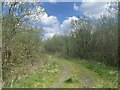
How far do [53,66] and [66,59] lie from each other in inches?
225

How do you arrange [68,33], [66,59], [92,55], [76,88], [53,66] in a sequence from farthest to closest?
[68,33] → [92,55] → [66,59] → [53,66] → [76,88]

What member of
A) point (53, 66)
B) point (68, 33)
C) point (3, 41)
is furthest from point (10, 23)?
point (68, 33)

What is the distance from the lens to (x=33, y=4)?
13289 mm

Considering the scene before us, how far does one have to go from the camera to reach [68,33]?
3788cm

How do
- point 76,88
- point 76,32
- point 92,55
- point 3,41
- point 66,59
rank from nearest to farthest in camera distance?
point 3,41 < point 76,88 < point 66,59 < point 92,55 < point 76,32

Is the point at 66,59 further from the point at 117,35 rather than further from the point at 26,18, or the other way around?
the point at 26,18

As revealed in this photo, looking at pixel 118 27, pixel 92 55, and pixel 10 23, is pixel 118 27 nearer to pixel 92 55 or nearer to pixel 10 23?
pixel 92 55

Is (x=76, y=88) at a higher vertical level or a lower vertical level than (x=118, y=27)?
lower

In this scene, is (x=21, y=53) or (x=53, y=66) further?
(x=53, y=66)

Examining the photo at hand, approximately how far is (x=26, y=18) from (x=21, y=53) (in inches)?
58.0

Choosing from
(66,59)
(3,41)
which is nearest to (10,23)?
(3,41)

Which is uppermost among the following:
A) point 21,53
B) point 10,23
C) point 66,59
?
point 10,23

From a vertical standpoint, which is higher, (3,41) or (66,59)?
(3,41)

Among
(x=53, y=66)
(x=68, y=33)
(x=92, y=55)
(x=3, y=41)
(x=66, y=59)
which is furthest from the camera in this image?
(x=68, y=33)
